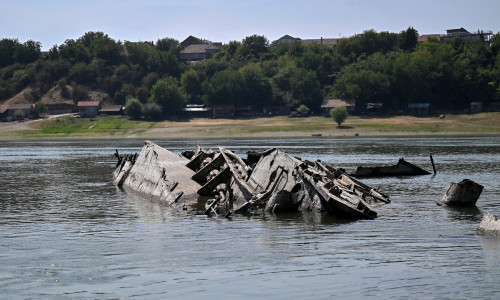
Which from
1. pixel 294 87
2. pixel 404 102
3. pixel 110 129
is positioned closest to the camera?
pixel 110 129

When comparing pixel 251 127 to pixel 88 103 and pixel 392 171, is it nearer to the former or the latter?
pixel 88 103

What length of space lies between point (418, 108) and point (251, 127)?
40743mm

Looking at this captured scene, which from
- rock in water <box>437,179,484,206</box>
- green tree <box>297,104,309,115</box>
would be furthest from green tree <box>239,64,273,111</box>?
rock in water <box>437,179,484,206</box>

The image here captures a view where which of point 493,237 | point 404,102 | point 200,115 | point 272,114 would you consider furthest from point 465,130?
point 493,237

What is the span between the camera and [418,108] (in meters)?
148

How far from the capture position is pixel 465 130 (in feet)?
411

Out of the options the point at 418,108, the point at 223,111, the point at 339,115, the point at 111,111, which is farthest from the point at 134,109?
the point at 418,108

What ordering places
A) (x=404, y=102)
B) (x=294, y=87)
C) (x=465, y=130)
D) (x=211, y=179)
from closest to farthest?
(x=211, y=179) → (x=465, y=130) → (x=404, y=102) → (x=294, y=87)

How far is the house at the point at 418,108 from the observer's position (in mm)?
145250

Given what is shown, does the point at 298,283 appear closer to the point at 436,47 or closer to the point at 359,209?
the point at 359,209

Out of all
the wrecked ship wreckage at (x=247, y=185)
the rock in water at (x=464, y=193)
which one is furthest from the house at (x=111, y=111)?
the rock in water at (x=464, y=193)

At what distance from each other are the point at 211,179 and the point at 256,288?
1757cm

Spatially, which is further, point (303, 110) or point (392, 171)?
point (303, 110)

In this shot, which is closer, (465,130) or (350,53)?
(465,130)
